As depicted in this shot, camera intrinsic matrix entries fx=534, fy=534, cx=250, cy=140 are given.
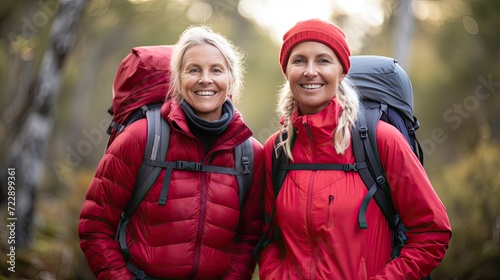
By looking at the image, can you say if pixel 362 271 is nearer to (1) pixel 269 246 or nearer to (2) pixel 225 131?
(1) pixel 269 246

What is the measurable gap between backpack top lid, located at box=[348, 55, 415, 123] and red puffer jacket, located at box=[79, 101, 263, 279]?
1.04 metres

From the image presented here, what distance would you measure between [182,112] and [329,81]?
1038mm

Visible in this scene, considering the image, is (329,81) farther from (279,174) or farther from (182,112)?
(182,112)

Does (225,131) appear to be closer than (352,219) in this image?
No

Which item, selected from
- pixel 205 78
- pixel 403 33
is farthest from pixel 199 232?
pixel 403 33

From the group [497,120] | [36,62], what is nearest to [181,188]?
[36,62]

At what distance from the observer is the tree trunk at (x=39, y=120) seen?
7586 mm

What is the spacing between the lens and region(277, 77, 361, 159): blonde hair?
3477 millimetres

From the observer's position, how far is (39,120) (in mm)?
7633

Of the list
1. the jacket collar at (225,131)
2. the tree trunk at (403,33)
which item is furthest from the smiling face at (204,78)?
the tree trunk at (403,33)

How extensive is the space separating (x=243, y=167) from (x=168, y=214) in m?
0.65

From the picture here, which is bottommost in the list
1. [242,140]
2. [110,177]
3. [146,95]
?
[110,177]

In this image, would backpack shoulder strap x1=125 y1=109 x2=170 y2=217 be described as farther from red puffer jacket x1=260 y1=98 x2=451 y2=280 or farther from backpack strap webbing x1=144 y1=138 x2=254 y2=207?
red puffer jacket x1=260 y1=98 x2=451 y2=280

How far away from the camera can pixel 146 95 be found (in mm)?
3959
